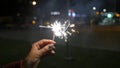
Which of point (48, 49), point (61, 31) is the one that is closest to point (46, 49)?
point (48, 49)

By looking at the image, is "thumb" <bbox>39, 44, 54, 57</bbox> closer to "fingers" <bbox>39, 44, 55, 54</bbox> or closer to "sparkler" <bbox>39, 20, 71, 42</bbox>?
"fingers" <bbox>39, 44, 55, 54</bbox>

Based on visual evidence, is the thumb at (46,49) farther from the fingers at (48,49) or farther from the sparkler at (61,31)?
the sparkler at (61,31)

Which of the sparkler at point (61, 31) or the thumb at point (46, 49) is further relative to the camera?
the sparkler at point (61, 31)

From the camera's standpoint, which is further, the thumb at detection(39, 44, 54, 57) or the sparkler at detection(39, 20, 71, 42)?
the sparkler at detection(39, 20, 71, 42)

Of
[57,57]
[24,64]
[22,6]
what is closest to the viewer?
[24,64]

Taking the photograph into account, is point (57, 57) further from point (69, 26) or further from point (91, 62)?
point (69, 26)

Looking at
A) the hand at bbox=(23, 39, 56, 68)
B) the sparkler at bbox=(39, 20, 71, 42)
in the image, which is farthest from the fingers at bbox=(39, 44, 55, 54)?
the sparkler at bbox=(39, 20, 71, 42)

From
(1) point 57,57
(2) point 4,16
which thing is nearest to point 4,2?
(2) point 4,16

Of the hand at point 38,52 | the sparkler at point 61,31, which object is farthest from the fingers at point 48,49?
the sparkler at point 61,31
